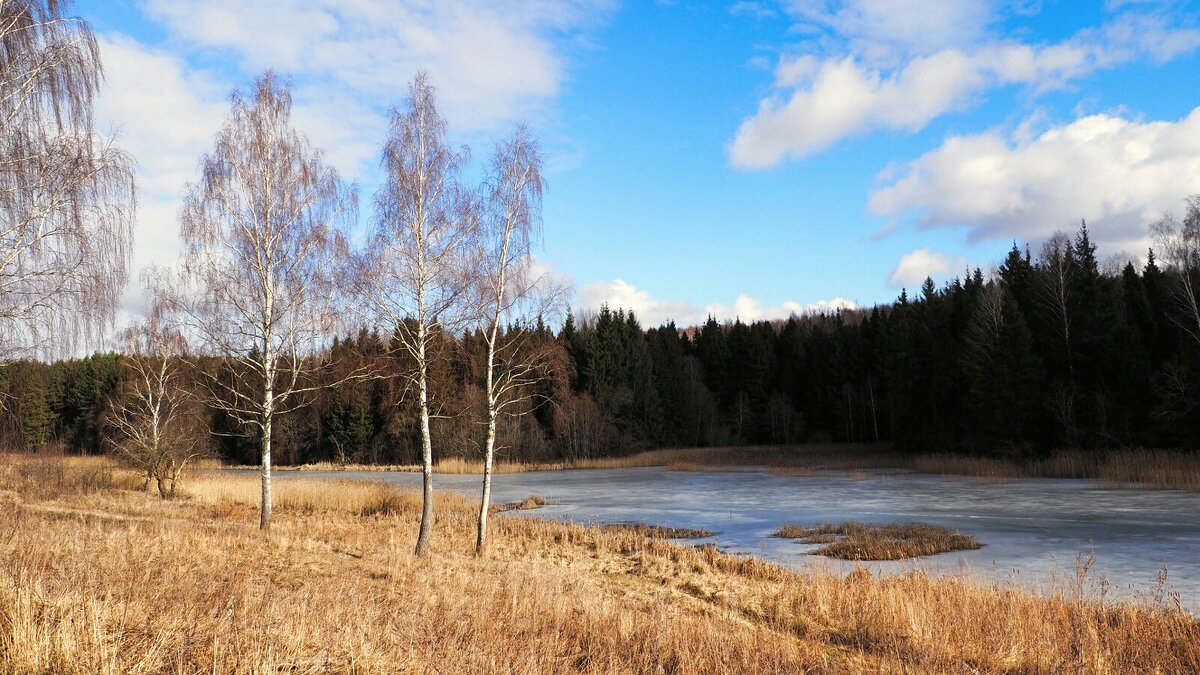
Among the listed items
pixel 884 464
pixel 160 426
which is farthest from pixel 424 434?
pixel 884 464

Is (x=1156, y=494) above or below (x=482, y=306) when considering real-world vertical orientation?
below

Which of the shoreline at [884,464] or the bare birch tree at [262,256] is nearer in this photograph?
the bare birch tree at [262,256]

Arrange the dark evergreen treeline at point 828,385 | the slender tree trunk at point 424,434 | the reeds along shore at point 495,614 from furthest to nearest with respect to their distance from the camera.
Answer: the dark evergreen treeline at point 828,385, the slender tree trunk at point 424,434, the reeds along shore at point 495,614

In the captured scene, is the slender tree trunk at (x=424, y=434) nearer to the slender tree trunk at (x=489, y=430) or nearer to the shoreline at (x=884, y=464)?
the slender tree trunk at (x=489, y=430)

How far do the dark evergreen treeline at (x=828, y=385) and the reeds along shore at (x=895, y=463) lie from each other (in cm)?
236

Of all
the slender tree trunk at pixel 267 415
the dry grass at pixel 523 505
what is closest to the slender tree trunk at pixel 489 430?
the slender tree trunk at pixel 267 415

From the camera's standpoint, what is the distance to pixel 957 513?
2305 cm

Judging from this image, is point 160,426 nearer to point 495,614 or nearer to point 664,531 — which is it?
point 664,531

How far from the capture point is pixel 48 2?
8586 millimetres

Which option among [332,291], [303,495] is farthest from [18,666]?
[303,495]

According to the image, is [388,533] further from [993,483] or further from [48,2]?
[993,483]

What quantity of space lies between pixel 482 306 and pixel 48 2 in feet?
28.0

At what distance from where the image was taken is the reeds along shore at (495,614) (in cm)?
560

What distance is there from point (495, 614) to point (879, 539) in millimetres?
11915
